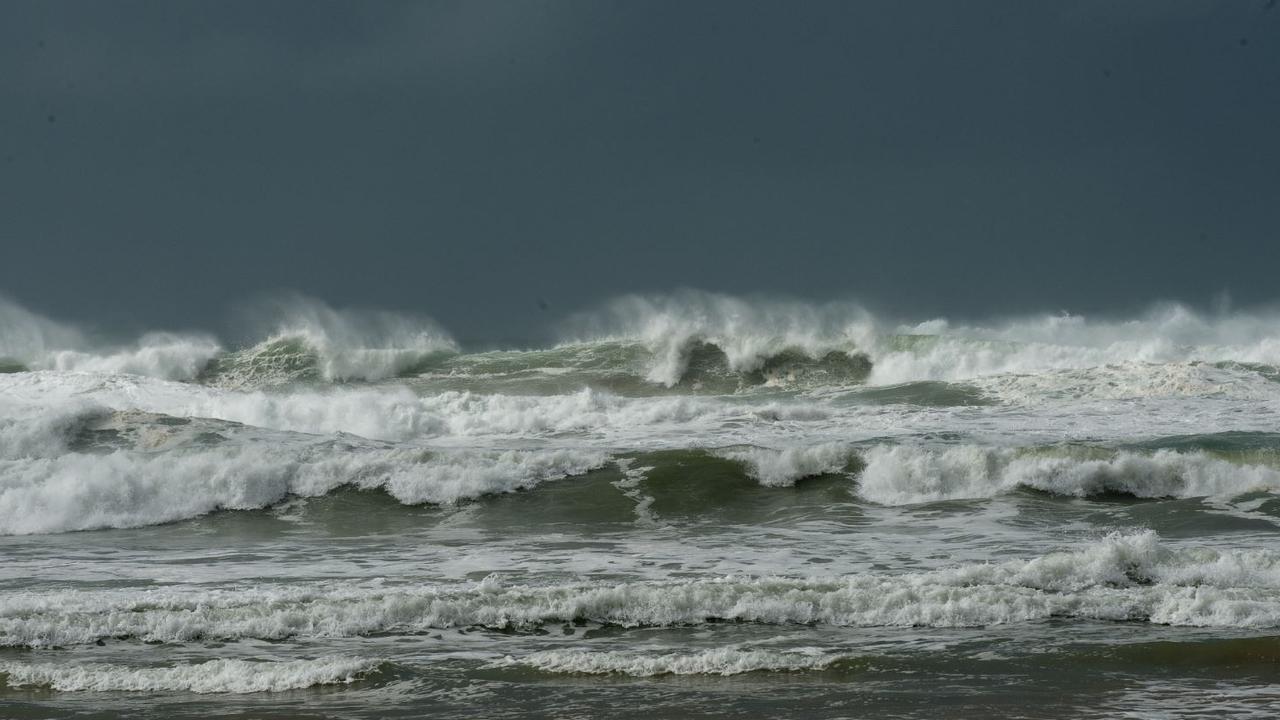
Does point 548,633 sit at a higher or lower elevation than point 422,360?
lower

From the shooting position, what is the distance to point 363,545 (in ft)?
39.0

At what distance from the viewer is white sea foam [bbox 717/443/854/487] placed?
1511 cm

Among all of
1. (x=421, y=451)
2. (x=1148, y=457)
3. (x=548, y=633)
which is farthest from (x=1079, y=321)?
(x=548, y=633)

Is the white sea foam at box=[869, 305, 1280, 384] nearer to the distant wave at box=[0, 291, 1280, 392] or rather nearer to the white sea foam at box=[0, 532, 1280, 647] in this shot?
the distant wave at box=[0, 291, 1280, 392]

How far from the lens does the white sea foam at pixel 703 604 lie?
25.4 feet

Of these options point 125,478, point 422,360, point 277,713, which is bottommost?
point 277,713

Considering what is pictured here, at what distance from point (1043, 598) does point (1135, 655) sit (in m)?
1.18

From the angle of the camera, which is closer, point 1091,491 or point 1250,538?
point 1250,538

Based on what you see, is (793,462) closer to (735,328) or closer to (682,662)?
(682,662)

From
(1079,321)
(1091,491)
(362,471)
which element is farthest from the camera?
(1079,321)

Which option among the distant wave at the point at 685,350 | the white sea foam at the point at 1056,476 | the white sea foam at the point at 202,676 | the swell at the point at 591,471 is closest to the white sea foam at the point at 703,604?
the white sea foam at the point at 202,676

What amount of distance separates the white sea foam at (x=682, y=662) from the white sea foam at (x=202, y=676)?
100 cm

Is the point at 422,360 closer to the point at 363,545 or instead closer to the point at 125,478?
the point at 125,478

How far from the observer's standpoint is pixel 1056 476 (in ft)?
47.2
